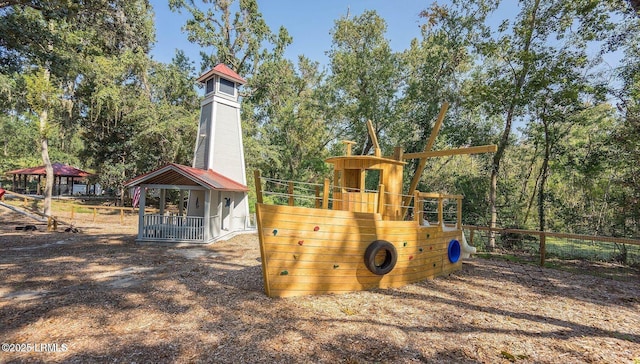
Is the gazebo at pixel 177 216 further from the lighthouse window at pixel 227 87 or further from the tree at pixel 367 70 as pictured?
the tree at pixel 367 70

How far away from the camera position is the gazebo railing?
35.6 feet

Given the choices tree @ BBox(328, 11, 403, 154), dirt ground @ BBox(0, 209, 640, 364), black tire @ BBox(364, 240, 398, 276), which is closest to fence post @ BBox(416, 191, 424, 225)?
black tire @ BBox(364, 240, 398, 276)

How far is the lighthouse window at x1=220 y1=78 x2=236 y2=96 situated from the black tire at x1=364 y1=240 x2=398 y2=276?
1099cm

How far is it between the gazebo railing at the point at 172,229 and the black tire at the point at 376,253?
772cm

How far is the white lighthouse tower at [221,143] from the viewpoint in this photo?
41.1ft

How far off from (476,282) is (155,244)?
416 inches

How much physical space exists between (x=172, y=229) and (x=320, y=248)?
8.18 metres

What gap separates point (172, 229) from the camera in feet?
35.7

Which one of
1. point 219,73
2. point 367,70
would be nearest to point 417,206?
point 219,73

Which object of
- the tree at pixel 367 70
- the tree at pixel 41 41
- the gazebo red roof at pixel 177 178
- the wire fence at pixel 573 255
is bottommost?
the wire fence at pixel 573 255

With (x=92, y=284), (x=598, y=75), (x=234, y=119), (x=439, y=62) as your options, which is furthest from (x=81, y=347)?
(x=439, y=62)

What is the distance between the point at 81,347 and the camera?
3.38 m

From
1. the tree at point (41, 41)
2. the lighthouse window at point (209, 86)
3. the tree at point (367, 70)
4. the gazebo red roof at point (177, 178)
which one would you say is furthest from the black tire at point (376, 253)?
the tree at point (367, 70)

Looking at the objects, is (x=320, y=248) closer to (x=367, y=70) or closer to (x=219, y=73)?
(x=219, y=73)
